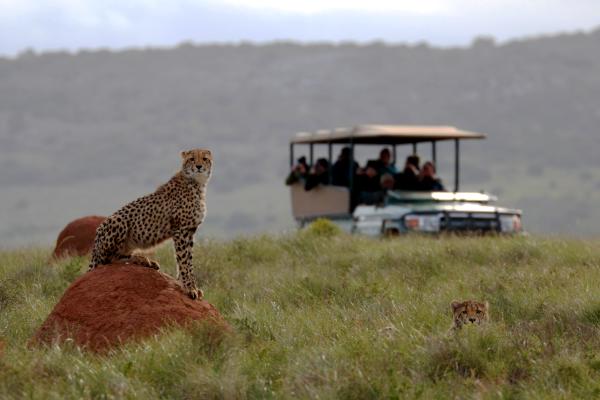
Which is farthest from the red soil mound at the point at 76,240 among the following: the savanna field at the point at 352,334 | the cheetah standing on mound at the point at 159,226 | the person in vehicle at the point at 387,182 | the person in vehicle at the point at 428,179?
the person in vehicle at the point at 428,179

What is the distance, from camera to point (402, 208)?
16906mm

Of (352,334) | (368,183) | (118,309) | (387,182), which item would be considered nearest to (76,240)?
(387,182)

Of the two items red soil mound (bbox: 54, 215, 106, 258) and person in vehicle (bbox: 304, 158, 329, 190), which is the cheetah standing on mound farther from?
person in vehicle (bbox: 304, 158, 329, 190)

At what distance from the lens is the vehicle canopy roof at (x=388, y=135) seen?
58.2ft

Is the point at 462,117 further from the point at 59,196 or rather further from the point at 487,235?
the point at 487,235

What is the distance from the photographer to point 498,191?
8419cm

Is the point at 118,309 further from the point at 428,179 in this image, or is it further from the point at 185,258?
the point at 428,179

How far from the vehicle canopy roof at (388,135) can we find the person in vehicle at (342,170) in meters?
0.24

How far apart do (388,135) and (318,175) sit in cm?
179

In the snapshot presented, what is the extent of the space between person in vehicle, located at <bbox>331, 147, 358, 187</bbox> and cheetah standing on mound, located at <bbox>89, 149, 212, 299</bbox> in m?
9.50

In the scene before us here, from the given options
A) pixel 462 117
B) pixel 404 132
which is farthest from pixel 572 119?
pixel 404 132

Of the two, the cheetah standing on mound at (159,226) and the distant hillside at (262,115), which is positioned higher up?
the cheetah standing on mound at (159,226)

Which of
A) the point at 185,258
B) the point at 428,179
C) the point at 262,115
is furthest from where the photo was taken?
the point at 262,115

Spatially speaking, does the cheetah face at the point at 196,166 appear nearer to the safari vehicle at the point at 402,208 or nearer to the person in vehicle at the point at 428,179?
the safari vehicle at the point at 402,208
